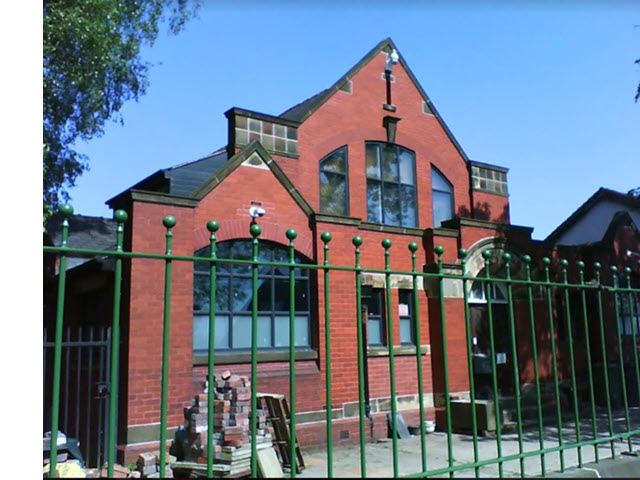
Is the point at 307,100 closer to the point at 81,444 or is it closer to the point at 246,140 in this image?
the point at 246,140

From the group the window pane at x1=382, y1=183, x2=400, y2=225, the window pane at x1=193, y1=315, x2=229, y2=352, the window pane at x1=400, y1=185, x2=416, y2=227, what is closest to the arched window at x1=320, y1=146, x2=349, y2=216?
the window pane at x1=382, y1=183, x2=400, y2=225

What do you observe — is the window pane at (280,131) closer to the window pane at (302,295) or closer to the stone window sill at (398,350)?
the window pane at (302,295)

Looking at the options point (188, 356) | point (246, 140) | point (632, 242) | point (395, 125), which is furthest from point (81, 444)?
point (632, 242)

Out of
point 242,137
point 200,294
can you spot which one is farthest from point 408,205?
point 200,294

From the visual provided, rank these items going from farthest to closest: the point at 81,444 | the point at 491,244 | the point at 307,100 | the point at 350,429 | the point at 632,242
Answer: the point at 632,242 → the point at 307,100 → the point at 491,244 → the point at 350,429 → the point at 81,444

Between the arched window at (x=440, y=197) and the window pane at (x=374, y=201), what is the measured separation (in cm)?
194

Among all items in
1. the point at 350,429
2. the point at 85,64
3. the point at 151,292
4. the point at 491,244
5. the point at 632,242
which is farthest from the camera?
the point at 632,242

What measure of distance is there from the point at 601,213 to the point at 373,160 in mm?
16926

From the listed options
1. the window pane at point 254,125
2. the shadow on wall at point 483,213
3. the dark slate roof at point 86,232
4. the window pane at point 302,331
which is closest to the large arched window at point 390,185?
the shadow on wall at point 483,213

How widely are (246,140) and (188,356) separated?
4810 millimetres

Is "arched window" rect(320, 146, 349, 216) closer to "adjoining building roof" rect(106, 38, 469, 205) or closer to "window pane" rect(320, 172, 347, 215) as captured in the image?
"window pane" rect(320, 172, 347, 215)

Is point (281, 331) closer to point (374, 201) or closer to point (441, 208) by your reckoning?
point (374, 201)

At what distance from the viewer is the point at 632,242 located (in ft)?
58.0

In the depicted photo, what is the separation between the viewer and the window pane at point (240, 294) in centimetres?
1016
